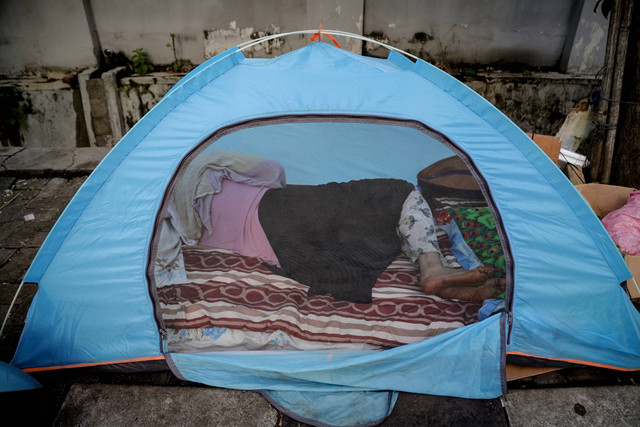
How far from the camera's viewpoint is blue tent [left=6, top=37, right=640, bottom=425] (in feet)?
5.00

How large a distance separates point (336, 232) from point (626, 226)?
1398mm

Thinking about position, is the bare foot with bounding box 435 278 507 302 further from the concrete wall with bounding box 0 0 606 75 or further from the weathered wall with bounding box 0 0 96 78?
the weathered wall with bounding box 0 0 96 78

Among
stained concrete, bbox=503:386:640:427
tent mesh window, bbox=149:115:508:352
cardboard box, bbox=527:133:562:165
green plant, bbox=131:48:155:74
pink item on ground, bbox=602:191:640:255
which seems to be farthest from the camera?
green plant, bbox=131:48:155:74

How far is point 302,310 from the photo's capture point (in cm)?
183

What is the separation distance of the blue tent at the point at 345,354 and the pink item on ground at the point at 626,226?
0.56m

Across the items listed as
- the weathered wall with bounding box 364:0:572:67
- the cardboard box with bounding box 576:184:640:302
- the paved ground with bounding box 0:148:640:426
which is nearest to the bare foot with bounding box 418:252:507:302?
the paved ground with bounding box 0:148:640:426

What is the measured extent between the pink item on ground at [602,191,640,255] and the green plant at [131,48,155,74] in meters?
3.92

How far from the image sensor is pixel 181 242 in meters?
2.13

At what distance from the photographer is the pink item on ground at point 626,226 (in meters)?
2.02

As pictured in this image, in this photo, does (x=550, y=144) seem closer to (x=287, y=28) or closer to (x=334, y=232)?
(x=334, y=232)

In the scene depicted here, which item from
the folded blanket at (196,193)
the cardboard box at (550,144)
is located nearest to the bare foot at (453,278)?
the folded blanket at (196,193)

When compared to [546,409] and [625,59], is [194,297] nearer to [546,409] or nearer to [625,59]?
[546,409]

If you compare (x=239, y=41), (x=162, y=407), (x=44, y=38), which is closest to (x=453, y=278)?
(x=162, y=407)

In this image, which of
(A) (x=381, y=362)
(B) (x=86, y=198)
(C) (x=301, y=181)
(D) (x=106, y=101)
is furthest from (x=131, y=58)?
(A) (x=381, y=362)
